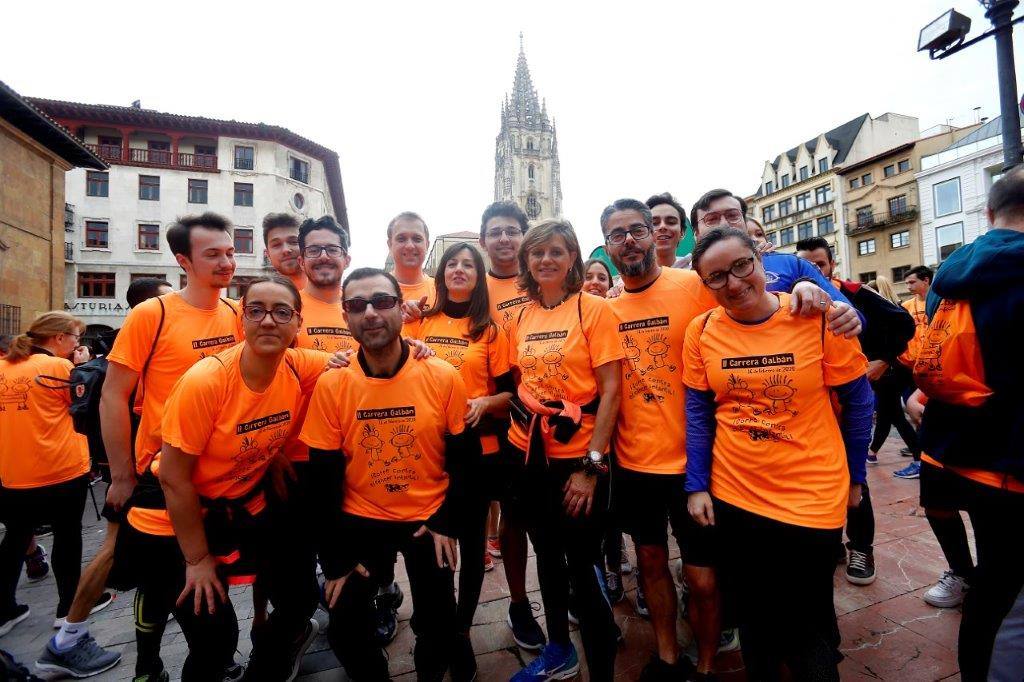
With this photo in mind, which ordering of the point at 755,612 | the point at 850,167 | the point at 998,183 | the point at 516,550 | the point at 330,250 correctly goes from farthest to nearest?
the point at 850,167 < the point at 330,250 < the point at 516,550 < the point at 998,183 < the point at 755,612

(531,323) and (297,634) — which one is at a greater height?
(531,323)

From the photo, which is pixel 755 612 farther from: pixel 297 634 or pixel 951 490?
pixel 297 634

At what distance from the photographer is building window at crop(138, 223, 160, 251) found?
2716 cm

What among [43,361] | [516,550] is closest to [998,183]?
[516,550]

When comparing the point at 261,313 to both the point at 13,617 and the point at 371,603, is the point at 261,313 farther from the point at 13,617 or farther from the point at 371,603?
the point at 13,617

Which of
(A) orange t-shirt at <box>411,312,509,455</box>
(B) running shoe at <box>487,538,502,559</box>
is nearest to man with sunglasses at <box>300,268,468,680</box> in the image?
(A) orange t-shirt at <box>411,312,509,455</box>

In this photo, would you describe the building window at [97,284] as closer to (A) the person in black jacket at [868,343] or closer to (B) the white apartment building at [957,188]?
(A) the person in black jacket at [868,343]

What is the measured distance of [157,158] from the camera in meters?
28.2

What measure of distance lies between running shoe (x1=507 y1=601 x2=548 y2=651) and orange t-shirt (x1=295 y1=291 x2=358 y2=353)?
215cm

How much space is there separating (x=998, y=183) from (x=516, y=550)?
10.9 feet

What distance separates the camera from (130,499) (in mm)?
2459

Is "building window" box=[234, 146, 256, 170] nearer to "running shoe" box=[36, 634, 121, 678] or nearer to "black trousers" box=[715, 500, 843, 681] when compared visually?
"running shoe" box=[36, 634, 121, 678]

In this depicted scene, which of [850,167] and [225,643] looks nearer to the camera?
[225,643]

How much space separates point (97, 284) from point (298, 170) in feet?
44.1
